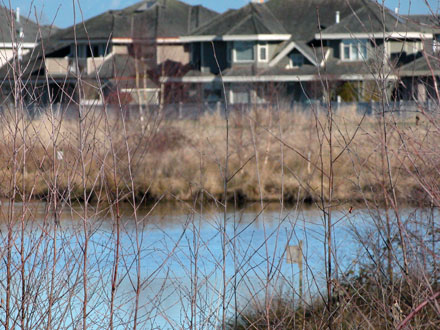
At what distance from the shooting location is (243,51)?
36.7 metres

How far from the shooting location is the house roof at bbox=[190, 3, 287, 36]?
3656 cm

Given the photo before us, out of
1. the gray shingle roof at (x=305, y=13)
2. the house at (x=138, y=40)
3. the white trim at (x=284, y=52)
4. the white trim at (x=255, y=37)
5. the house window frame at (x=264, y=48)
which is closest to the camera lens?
the house at (x=138, y=40)

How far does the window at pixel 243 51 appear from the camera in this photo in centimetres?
3647

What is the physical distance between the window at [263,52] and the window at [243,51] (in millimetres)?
352

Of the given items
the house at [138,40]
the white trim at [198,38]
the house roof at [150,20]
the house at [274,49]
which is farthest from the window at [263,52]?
the house roof at [150,20]

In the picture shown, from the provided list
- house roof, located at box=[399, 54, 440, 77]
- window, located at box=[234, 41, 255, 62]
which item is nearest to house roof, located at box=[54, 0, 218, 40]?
window, located at box=[234, 41, 255, 62]

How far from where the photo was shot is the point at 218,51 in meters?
37.4

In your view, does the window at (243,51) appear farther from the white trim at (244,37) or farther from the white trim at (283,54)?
the white trim at (283,54)

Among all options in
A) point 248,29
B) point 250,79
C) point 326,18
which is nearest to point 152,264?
point 250,79

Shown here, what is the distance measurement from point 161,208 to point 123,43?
2123 cm

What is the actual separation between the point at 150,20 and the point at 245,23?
520cm

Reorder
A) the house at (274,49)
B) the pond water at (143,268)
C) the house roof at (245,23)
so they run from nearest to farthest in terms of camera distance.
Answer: the pond water at (143,268)
the house at (274,49)
the house roof at (245,23)

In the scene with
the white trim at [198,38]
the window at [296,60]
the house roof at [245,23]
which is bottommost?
the window at [296,60]

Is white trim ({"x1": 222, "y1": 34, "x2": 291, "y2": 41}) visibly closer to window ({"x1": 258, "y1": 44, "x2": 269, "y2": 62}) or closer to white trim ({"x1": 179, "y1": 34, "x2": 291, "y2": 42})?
white trim ({"x1": 179, "y1": 34, "x2": 291, "y2": 42})
